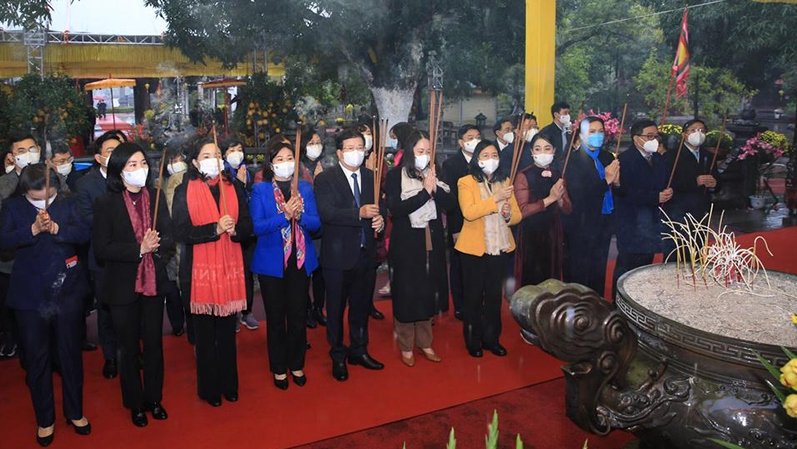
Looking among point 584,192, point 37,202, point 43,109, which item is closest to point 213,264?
point 37,202

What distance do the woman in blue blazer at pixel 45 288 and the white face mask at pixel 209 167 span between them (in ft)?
1.91

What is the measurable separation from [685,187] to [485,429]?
2509 mm

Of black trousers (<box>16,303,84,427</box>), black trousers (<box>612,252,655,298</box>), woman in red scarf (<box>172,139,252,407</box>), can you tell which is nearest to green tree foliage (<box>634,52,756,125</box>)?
black trousers (<box>612,252,655,298</box>)

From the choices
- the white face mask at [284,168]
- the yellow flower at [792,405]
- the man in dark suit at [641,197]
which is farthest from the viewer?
the man in dark suit at [641,197]

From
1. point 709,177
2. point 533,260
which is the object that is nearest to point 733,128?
point 709,177

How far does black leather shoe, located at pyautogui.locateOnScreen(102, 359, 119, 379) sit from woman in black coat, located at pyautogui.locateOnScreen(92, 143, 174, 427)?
1.86ft

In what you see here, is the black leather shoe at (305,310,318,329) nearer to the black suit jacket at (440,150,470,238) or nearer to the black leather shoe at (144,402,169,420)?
the black suit jacket at (440,150,470,238)

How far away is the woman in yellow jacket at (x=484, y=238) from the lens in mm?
3721

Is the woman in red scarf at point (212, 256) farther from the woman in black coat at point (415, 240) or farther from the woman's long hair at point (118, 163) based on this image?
the woman in black coat at point (415, 240)

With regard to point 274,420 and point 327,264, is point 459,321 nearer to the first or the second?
point 327,264

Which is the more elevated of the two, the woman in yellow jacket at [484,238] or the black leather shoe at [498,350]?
the woman in yellow jacket at [484,238]

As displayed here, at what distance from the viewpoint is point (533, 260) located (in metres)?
4.29

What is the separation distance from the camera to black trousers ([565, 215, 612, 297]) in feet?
14.2

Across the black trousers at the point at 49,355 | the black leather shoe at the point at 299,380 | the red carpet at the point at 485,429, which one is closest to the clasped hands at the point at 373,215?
the black leather shoe at the point at 299,380
